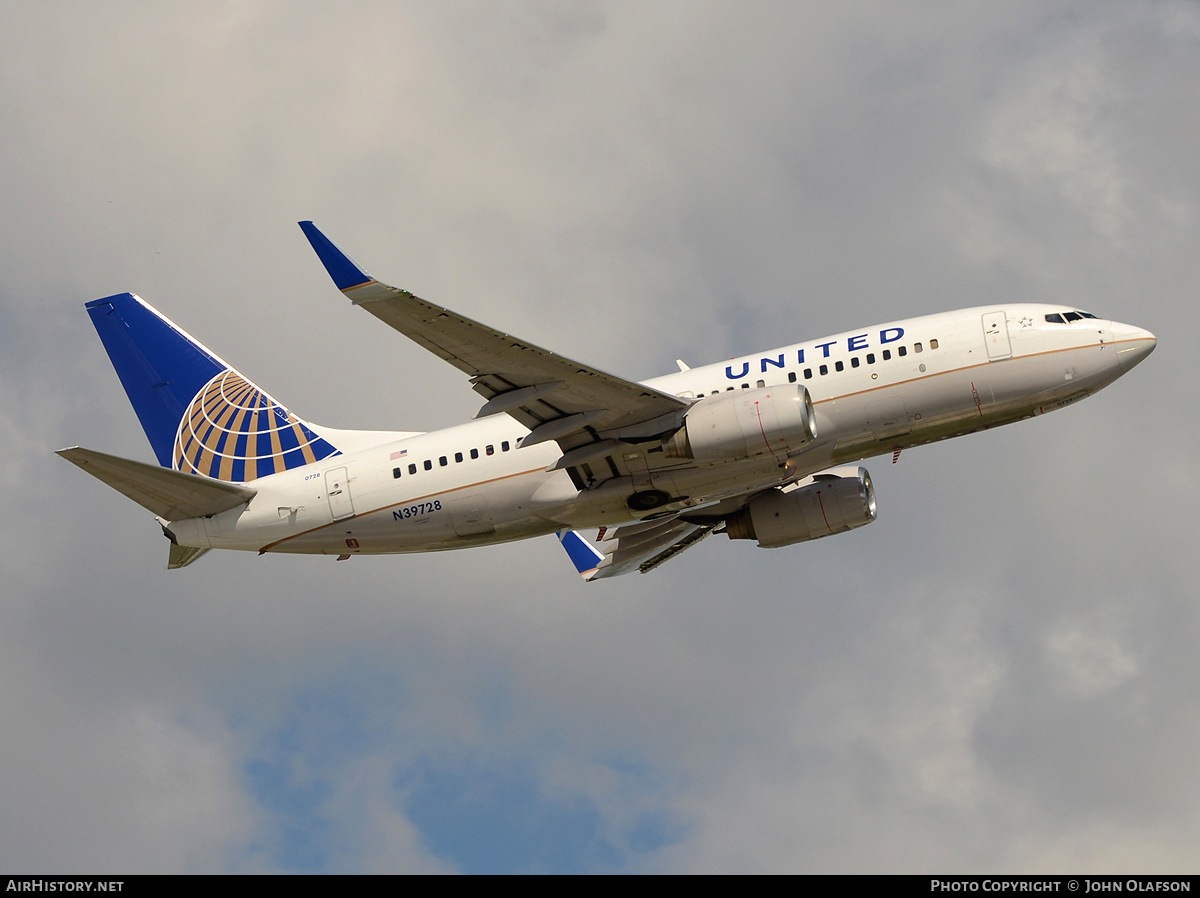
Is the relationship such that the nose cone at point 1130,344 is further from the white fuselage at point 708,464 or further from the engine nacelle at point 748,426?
the engine nacelle at point 748,426

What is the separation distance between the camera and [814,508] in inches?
1770

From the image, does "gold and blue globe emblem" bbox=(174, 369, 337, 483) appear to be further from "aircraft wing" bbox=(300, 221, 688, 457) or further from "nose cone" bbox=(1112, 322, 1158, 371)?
"nose cone" bbox=(1112, 322, 1158, 371)

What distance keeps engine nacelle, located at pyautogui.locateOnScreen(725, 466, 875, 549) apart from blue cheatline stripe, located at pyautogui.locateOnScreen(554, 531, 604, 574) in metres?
6.81

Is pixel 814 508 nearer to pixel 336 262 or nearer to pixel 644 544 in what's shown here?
pixel 644 544

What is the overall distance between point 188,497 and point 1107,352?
28.0 meters

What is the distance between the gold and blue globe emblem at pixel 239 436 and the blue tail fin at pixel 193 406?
0.11 feet

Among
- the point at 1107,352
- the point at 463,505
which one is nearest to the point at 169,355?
the point at 463,505

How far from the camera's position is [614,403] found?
125 ft

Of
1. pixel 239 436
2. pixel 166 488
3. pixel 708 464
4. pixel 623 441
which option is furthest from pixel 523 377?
pixel 239 436

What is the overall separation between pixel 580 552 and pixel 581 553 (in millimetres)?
60

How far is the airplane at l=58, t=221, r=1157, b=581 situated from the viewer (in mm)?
37719

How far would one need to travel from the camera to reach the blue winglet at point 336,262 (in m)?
31.2

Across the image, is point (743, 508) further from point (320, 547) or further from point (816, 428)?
point (320, 547)
